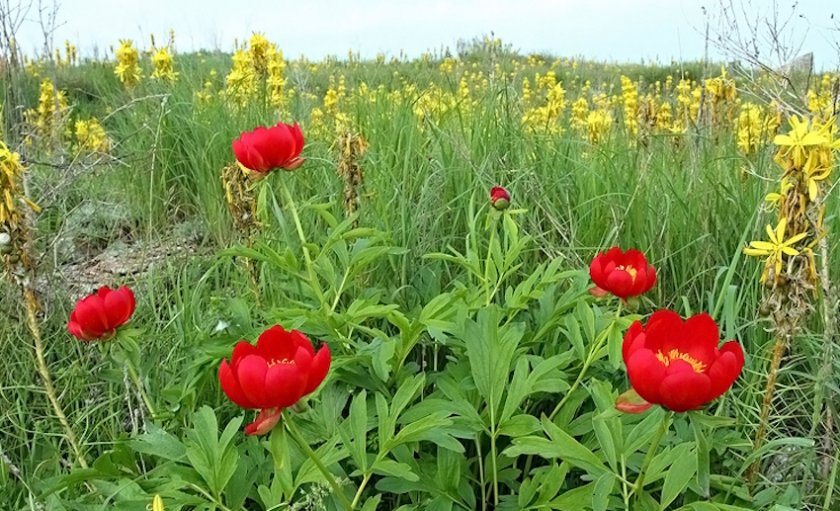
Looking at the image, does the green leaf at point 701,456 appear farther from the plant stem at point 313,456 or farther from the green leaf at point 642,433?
the plant stem at point 313,456

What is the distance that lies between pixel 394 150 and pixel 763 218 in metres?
1.42

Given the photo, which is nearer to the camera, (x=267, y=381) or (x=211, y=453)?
(x=267, y=381)

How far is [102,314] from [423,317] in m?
0.61

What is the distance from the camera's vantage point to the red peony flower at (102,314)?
1.45 m

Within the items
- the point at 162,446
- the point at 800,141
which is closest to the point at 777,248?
the point at 800,141

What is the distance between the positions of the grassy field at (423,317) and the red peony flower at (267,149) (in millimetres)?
88

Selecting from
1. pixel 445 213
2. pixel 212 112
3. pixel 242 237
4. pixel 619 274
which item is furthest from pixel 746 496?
pixel 212 112

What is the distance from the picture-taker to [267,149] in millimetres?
1667

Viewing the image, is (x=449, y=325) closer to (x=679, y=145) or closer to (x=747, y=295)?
(x=747, y=295)

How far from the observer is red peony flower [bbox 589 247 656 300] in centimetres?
150

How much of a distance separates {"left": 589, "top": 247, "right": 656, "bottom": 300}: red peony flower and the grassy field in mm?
53

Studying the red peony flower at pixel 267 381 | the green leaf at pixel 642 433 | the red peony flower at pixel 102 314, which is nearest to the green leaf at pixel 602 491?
the green leaf at pixel 642 433

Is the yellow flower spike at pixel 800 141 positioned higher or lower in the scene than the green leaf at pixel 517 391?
higher

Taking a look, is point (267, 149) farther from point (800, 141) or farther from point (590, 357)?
point (800, 141)
